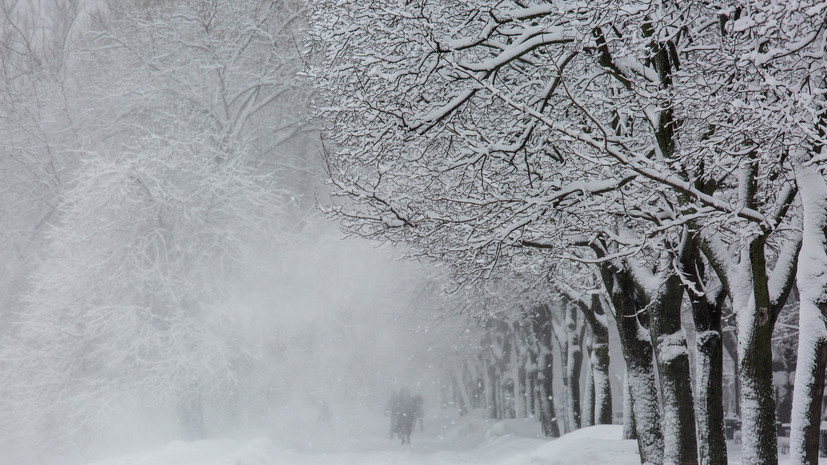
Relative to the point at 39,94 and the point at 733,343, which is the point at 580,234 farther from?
the point at 39,94

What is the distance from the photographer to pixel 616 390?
61500 millimetres

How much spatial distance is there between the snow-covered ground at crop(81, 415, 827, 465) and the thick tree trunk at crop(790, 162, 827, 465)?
5016mm

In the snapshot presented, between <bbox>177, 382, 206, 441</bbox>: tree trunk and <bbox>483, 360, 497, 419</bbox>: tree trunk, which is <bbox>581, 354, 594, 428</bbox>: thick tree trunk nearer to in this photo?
<bbox>177, 382, 206, 441</bbox>: tree trunk

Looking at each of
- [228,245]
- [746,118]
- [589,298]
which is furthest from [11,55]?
[746,118]

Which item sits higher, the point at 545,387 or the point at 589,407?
the point at 545,387

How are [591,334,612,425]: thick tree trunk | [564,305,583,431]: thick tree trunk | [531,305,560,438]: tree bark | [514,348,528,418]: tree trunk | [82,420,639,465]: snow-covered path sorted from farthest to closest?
[514,348,528,418]: tree trunk → [531,305,560,438]: tree bark → [564,305,583,431]: thick tree trunk → [591,334,612,425]: thick tree trunk → [82,420,639,465]: snow-covered path

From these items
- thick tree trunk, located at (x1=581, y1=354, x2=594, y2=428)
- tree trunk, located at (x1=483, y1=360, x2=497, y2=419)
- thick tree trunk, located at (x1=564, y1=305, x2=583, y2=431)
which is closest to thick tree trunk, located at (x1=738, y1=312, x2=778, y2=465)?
thick tree trunk, located at (x1=581, y1=354, x2=594, y2=428)

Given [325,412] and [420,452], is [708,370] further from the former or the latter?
[325,412]

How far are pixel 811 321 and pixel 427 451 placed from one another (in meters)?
19.0

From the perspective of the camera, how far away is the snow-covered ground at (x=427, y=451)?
14260 mm

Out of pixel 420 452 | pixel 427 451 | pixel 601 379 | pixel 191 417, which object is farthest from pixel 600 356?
pixel 191 417

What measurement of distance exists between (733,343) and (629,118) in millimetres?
15493

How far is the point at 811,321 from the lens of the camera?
841cm

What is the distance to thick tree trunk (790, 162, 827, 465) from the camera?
8172 mm
